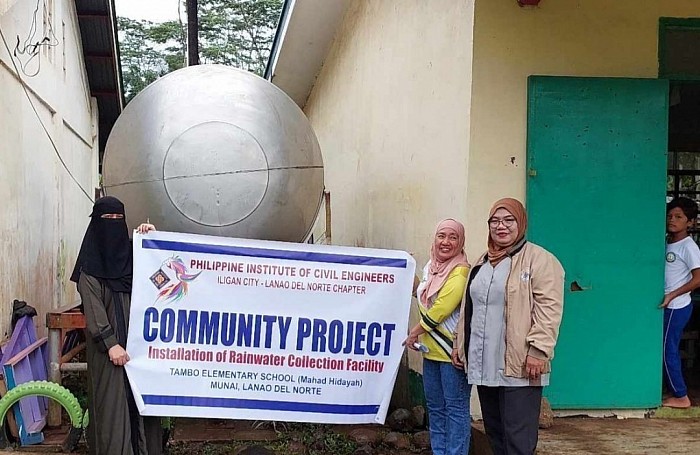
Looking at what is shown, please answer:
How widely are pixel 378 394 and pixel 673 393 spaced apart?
219 cm

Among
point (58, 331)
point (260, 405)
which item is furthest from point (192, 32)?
point (260, 405)

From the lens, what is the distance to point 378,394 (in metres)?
4.84

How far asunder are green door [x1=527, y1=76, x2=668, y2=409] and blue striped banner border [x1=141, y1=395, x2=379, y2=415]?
4.25 feet

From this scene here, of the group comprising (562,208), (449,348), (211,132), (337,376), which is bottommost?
(337,376)

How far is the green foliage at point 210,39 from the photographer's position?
28906 mm

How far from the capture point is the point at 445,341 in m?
4.11

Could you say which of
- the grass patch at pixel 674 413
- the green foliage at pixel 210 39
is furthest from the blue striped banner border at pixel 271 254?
the green foliage at pixel 210 39

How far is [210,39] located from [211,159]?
86.2ft

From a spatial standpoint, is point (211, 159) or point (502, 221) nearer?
point (502, 221)

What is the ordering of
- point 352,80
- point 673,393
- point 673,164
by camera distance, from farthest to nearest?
point 673,164
point 352,80
point 673,393

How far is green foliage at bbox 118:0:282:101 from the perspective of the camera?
28906mm

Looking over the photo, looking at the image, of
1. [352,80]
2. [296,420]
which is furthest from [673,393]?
[352,80]

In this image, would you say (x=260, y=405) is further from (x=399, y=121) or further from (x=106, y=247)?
(x=399, y=121)

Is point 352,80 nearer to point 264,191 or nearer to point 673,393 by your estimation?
point 264,191
